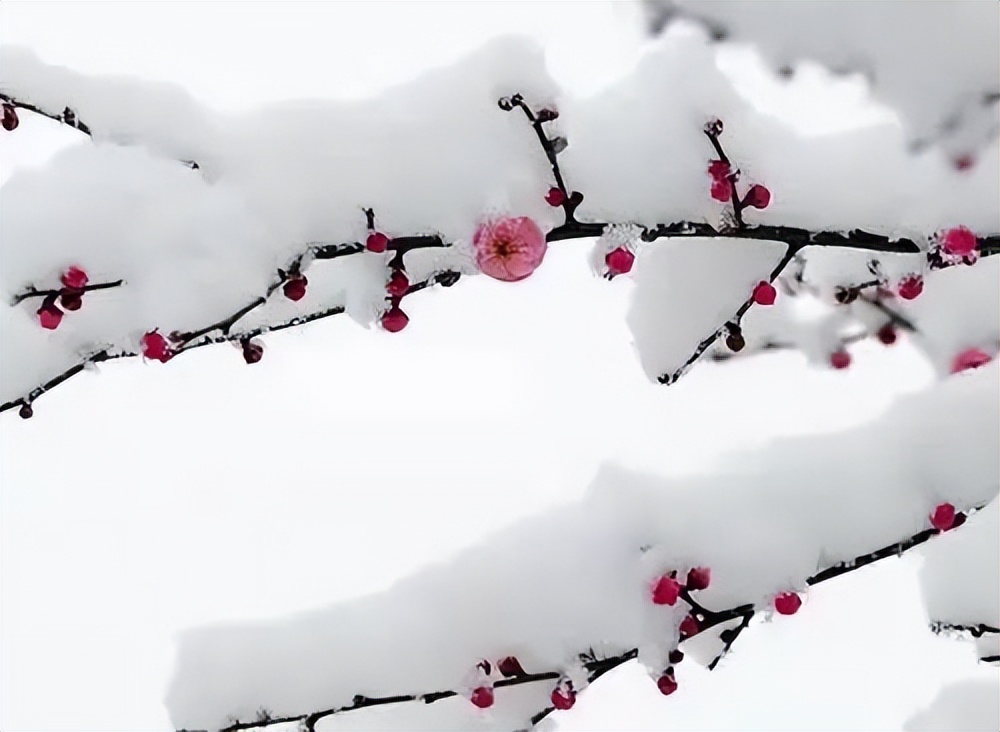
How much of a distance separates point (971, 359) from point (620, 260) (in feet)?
1.65

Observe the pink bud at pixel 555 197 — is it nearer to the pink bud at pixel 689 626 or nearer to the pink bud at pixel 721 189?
the pink bud at pixel 721 189

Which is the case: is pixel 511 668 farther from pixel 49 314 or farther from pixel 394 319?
pixel 49 314

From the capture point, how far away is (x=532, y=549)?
1.27m

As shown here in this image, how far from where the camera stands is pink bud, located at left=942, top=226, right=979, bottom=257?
1.06m

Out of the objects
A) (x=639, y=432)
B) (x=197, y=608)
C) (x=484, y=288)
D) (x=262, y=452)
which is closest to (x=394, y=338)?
(x=484, y=288)

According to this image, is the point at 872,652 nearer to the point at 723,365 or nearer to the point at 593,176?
the point at 723,365

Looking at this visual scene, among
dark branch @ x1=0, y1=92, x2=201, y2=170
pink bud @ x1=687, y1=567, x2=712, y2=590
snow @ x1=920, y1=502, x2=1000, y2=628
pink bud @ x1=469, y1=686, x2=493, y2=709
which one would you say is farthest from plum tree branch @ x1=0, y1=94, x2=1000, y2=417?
pink bud @ x1=469, y1=686, x2=493, y2=709

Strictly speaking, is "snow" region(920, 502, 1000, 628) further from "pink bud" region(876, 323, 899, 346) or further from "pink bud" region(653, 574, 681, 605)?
"pink bud" region(653, 574, 681, 605)

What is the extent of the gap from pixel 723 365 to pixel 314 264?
0.56 metres

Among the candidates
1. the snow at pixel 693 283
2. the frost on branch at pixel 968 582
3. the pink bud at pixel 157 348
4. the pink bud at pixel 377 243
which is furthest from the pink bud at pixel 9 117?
the frost on branch at pixel 968 582

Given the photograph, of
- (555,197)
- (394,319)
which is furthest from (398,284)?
(555,197)

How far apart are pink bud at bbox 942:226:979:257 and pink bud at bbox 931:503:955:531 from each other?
1.04 ft

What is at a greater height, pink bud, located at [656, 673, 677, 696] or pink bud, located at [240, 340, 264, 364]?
pink bud, located at [240, 340, 264, 364]

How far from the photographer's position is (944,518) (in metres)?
1.13
